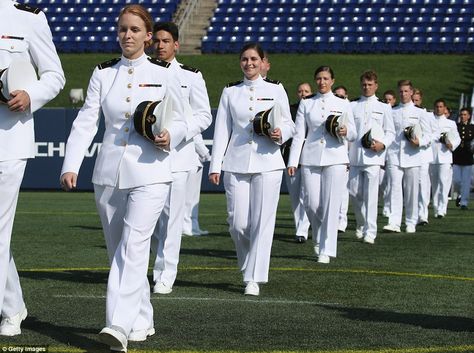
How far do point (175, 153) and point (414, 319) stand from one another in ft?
10.6

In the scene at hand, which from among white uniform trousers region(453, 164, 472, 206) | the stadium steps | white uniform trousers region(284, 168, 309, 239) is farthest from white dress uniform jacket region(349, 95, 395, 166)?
the stadium steps

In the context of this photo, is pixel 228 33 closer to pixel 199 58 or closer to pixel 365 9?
pixel 199 58

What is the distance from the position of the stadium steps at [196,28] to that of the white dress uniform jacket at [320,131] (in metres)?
27.2

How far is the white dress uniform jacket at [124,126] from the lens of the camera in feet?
23.7

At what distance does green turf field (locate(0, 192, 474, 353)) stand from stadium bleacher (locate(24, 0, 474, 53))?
23.6 m

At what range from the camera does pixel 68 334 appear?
25.2ft

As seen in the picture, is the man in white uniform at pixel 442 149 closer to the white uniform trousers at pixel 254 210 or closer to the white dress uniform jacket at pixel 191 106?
the white dress uniform jacket at pixel 191 106

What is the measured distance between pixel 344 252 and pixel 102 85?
7.75 metres

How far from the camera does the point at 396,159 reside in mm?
19203

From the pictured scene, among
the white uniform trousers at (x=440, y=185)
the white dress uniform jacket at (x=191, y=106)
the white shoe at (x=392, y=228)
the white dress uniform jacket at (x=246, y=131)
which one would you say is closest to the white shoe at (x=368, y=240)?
the white shoe at (x=392, y=228)

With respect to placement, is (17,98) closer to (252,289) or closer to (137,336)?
(137,336)

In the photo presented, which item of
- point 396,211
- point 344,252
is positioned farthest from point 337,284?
point 396,211

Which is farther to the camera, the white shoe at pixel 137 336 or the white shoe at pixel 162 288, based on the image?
the white shoe at pixel 162 288

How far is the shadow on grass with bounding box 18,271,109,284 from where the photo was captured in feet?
36.6
